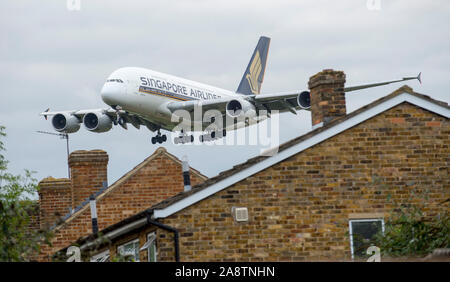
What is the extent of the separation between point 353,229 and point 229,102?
2771 centimetres

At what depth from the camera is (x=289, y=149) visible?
12969mm

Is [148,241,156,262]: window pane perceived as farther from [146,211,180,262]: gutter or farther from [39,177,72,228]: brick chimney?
[39,177,72,228]: brick chimney

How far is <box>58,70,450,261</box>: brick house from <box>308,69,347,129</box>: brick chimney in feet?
3.74

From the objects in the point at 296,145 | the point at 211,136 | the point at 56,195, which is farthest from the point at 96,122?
the point at 296,145

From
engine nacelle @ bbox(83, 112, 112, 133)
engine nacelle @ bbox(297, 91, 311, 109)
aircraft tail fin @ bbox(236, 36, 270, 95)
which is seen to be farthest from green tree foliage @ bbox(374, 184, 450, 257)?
aircraft tail fin @ bbox(236, 36, 270, 95)

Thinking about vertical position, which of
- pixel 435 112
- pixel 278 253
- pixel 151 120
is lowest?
pixel 278 253

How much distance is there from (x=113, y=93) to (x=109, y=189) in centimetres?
1951

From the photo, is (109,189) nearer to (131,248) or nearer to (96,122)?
(131,248)

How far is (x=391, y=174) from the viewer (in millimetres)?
13242

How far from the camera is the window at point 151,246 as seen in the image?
12991 millimetres

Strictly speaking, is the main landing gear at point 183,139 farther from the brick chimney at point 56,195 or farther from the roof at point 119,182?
the roof at point 119,182

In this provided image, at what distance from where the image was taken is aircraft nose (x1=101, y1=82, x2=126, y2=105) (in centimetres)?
3894
